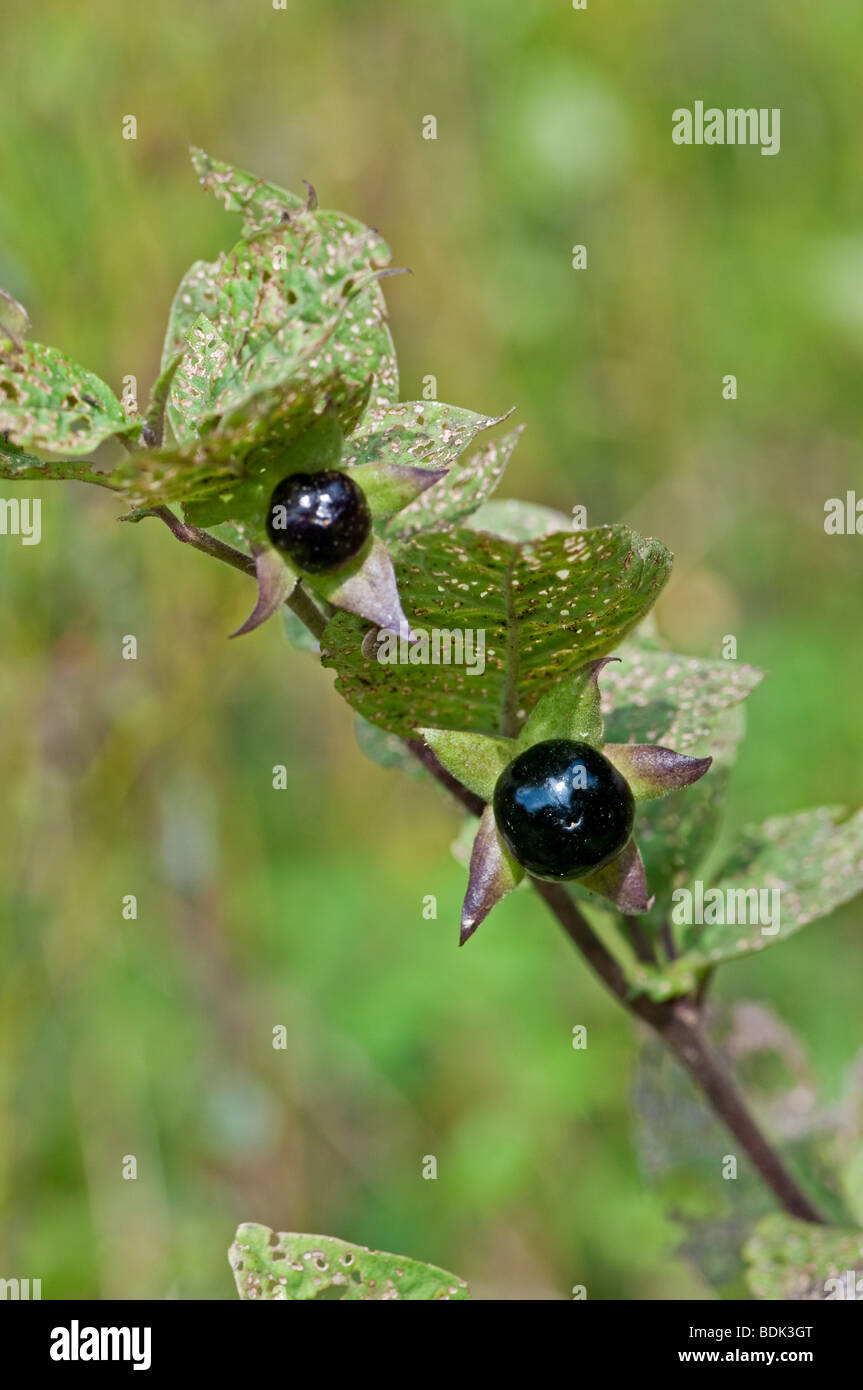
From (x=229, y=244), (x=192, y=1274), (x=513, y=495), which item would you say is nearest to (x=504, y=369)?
(x=513, y=495)

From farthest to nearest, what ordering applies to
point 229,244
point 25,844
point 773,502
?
1. point 773,502
2. point 229,244
3. point 25,844

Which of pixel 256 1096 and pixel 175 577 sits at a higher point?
pixel 175 577

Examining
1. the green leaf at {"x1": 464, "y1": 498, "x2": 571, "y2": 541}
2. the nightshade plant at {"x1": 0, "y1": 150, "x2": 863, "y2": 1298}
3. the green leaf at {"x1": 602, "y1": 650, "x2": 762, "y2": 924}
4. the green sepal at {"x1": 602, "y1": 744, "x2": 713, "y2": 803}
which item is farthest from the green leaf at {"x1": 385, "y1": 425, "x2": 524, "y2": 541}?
the green leaf at {"x1": 464, "y1": 498, "x2": 571, "y2": 541}

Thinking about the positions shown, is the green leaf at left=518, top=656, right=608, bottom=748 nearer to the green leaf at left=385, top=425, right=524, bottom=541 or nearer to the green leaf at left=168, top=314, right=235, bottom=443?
the green leaf at left=385, top=425, right=524, bottom=541

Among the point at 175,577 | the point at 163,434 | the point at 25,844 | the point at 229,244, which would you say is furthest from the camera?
the point at 229,244

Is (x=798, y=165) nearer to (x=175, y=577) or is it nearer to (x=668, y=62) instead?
(x=668, y=62)

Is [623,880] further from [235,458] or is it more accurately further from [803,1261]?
[803,1261]
